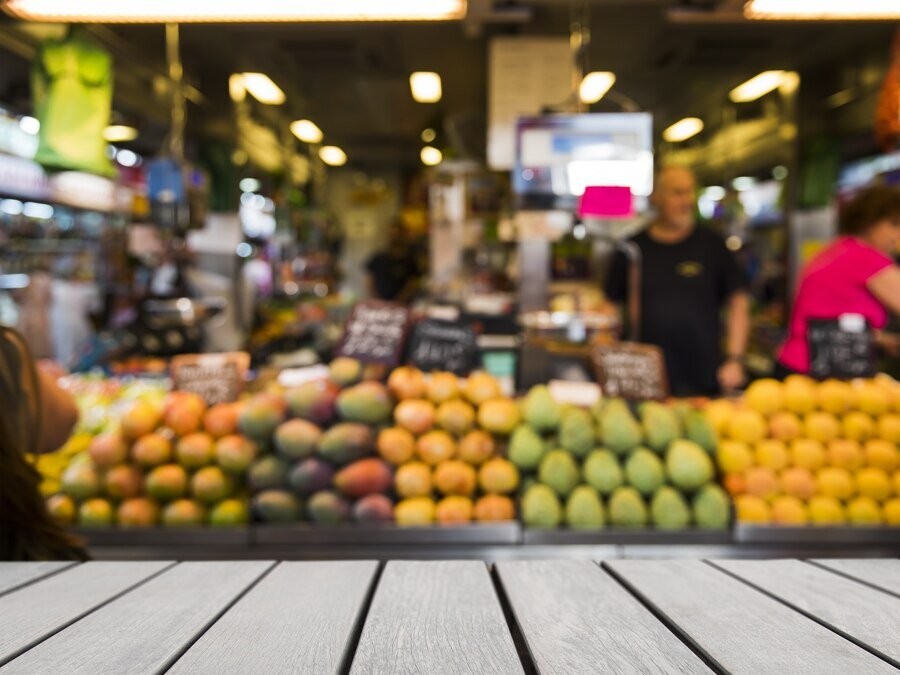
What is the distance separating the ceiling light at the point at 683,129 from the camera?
31.0 ft

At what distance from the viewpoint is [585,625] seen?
121 cm

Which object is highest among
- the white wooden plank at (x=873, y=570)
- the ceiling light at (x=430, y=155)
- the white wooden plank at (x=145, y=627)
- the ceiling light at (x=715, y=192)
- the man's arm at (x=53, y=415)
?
the ceiling light at (x=430, y=155)

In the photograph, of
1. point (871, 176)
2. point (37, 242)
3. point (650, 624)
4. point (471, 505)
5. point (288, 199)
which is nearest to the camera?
point (650, 624)

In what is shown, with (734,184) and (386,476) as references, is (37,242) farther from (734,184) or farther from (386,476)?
(734,184)

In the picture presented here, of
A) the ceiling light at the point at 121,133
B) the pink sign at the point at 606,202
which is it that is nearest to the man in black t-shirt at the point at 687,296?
the pink sign at the point at 606,202

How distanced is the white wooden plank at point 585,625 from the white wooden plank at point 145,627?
46cm

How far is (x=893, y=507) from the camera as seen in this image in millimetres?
2758

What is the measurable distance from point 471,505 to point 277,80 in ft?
23.9

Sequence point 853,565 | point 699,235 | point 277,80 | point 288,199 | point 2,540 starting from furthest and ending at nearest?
1. point 288,199
2. point 277,80
3. point 699,235
4. point 2,540
5. point 853,565

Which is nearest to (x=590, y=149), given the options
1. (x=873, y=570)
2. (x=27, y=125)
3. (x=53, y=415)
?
(x=53, y=415)

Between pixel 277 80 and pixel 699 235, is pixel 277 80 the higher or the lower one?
the higher one

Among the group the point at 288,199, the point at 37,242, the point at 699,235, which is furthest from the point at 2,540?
the point at 288,199

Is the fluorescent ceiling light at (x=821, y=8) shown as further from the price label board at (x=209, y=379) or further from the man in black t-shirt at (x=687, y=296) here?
the price label board at (x=209, y=379)

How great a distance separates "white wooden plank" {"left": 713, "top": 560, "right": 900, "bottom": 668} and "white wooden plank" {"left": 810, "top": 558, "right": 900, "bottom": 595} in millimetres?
28
